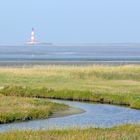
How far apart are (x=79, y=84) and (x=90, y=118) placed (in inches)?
734

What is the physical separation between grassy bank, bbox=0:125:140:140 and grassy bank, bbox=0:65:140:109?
1613 centimetres

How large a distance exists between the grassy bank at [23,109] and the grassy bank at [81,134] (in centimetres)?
887

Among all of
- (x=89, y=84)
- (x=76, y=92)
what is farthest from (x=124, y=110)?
(x=89, y=84)

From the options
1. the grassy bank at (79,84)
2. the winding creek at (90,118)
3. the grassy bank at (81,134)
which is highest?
the grassy bank at (81,134)

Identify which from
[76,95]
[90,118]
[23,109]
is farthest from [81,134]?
[76,95]

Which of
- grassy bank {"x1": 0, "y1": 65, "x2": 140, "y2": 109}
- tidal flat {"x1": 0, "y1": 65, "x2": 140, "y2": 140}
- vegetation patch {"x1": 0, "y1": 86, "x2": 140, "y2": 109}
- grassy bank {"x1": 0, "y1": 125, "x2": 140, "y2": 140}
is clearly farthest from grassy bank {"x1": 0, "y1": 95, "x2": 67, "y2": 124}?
grassy bank {"x1": 0, "y1": 125, "x2": 140, "y2": 140}

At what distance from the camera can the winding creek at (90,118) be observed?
2978 cm

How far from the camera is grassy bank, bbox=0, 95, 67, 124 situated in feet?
106

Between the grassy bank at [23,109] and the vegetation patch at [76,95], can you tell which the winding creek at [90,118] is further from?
the vegetation patch at [76,95]

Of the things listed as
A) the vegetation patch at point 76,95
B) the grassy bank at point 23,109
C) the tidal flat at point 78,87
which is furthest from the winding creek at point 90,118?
the tidal flat at point 78,87

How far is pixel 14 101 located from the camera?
3750 cm

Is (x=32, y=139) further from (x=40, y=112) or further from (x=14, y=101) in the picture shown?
(x=14, y=101)

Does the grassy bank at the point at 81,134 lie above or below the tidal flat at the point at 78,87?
above

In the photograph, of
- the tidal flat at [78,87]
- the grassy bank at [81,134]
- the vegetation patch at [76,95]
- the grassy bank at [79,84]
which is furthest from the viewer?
the grassy bank at [79,84]
